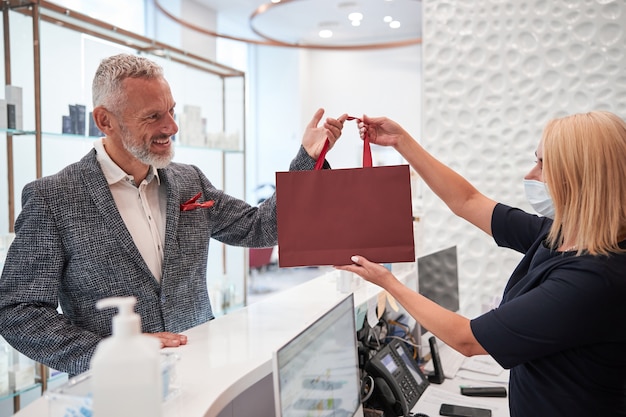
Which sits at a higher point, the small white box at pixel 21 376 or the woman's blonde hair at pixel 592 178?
the woman's blonde hair at pixel 592 178

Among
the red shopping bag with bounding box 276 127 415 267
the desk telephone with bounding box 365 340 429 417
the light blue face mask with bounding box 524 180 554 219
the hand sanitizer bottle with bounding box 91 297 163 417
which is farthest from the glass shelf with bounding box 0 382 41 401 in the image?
the light blue face mask with bounding box 524 180 554 219

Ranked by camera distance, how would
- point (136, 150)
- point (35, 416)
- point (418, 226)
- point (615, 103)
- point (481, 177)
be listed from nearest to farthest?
point (35, 416), point (136, 150), point (418, 226), point (615, 103), point (481, 177)

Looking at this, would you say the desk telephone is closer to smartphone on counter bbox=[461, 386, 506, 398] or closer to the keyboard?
smartphone on counter bbox=[461, 386, 506, 398]

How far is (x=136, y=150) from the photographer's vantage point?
1.66 meters

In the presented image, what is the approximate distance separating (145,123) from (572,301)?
1.28m

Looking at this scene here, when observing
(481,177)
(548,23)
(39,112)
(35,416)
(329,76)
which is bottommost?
(35,416)

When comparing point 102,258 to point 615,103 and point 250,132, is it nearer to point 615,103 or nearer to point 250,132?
point 615,103

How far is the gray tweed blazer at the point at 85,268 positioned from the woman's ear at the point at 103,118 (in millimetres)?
118

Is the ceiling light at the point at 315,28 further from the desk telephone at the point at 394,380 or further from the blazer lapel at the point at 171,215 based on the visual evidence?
the desk telephone at the point at 394,380

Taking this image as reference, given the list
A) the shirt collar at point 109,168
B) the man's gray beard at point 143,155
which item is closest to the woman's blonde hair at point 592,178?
the man's gray beard at point 143,155

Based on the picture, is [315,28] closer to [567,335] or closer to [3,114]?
[3,114]

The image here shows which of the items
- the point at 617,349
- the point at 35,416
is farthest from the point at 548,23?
the point at 35,416

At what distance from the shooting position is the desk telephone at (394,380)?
5.91 feet

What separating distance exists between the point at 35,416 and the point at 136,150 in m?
0.86
